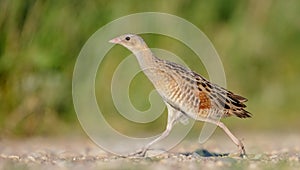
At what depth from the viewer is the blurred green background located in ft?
41.0

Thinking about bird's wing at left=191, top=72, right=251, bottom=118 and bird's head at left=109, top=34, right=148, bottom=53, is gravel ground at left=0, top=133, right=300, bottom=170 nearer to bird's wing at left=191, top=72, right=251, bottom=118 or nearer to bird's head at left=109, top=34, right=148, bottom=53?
bird's wing at left=191, top=72, right=251, bottom=118

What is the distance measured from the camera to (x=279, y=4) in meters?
14.4

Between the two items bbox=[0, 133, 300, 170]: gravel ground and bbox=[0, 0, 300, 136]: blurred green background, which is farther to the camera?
bbox=[0, 0, 300, 136]: blurred green background

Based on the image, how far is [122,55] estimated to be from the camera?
44.0 feet

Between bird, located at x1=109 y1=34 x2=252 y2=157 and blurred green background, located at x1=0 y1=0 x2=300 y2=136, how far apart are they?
4084 millimetres

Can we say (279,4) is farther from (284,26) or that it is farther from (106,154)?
(106,154)

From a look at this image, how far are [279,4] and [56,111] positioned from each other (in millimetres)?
3864

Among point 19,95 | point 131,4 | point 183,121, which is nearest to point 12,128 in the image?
point 19,95

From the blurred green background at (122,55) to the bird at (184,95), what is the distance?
13.4 ft

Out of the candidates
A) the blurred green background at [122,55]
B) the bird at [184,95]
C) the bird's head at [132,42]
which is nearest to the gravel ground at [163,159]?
the bird at [184,95]

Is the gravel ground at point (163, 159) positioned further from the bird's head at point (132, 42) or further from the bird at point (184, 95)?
the bird's head at point (132, 42)

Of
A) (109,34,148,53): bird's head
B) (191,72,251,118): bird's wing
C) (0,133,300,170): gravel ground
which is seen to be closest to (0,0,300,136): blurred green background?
(0,133,300,170): gravel ground

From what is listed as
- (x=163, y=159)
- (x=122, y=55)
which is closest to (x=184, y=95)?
(x=163, y=159)

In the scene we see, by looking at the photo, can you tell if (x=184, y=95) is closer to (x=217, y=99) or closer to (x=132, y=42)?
(x=217, y=99)
